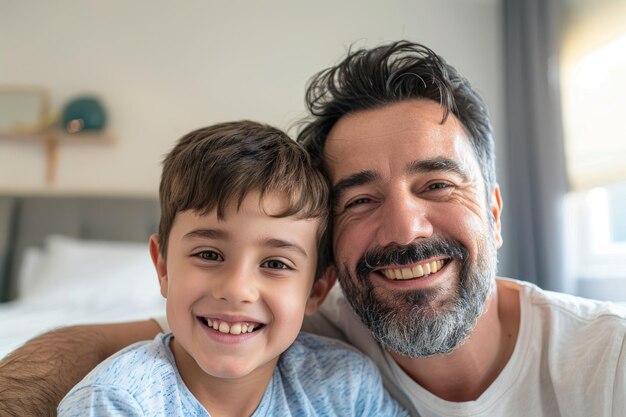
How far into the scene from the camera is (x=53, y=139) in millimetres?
3354

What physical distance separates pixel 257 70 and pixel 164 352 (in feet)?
9.38

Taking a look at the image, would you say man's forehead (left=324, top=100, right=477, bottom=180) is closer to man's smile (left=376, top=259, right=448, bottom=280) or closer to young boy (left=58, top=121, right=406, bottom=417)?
young boy (left=58, top=121, right=406, bottom=417)

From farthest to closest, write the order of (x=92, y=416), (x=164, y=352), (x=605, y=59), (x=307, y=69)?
(x=307, y=69) → (x=605, y=59) → (x=164, y=352) → (x=92, y=416)

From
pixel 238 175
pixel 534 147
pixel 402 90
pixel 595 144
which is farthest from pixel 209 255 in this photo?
pixel 534 147

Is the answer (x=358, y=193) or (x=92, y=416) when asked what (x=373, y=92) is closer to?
(x=358, y=193)

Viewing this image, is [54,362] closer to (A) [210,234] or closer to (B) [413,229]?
(A) [210,234]

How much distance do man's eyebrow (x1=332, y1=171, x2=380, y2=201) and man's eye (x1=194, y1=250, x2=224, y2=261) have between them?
0.32 m

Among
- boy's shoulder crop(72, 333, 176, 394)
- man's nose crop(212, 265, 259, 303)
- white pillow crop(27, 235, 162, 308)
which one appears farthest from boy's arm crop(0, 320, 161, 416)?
white pillow crop(27, 235, 162, 308)

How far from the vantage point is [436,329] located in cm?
100

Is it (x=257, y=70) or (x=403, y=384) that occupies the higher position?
(x=257, y=70)

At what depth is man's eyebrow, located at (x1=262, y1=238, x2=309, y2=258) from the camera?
952 mm

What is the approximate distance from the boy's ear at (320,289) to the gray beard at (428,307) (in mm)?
100

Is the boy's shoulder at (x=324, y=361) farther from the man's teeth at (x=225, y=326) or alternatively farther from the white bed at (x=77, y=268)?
the white bed at (x=77, y=268)

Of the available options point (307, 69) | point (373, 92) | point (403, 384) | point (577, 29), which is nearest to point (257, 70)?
point (307, 69)
